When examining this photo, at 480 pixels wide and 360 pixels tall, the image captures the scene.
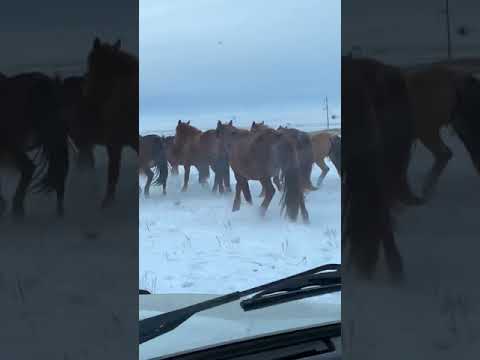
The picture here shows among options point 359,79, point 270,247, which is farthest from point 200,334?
point 270,247

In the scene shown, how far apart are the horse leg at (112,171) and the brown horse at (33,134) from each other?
2.4 inches

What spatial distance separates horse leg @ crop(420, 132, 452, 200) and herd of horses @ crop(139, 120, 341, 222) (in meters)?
6.15

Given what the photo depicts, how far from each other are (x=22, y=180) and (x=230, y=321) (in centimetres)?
67

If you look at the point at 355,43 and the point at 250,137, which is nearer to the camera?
the point at 355,43

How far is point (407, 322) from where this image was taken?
2.59 ft

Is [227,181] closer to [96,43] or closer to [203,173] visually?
[203,173]

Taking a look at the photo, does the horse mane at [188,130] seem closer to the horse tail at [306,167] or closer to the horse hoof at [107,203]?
the horse tail at [306,167]

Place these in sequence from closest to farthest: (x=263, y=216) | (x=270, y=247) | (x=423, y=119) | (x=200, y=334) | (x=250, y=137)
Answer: (x=423, y=119) < (x=200, y=334) < (x=270, y=247) < (x=263, y=216) < (x=250, y=137)

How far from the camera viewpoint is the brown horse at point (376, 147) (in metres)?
0.78

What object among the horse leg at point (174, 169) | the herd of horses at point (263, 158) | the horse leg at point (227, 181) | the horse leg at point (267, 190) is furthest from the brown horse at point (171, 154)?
the horse leg at point (267, 190)

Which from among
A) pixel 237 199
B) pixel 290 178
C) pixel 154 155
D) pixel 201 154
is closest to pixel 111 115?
pixel 290 178

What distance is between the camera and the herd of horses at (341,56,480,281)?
767 millimetres

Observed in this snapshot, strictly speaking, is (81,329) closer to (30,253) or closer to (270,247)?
(30,253)

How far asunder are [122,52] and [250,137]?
725cm
